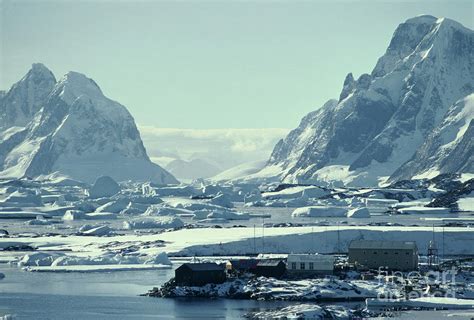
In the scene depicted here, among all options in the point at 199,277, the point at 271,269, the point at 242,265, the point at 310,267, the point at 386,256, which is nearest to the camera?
the point at 199,277

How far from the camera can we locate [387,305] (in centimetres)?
7275

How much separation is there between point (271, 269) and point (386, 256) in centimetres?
999

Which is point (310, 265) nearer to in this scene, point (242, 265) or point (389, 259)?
point (242, 265)

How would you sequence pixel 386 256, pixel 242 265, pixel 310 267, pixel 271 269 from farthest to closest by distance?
pixel 386 256 → pixel 242 265 → pixel 310 267 → pixel 271 269

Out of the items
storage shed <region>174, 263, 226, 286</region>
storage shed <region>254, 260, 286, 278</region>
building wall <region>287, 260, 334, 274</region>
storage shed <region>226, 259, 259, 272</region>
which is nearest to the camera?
storage shed <region>174, 263, 226, 286</region>

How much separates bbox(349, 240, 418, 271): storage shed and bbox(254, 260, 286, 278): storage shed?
6.58m

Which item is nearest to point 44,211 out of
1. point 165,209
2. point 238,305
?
point 165,209

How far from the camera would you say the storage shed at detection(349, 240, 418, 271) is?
3516 inches

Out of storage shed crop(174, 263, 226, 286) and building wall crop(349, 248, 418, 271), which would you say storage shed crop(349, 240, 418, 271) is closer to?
building wall crop(349, 248, 418, 271)

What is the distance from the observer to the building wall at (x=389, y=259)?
89312 millimetres

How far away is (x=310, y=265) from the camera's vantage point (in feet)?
282

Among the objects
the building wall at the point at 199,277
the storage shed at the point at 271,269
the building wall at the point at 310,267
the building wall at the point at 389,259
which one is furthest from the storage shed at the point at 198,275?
the building wall at the point at 389,259

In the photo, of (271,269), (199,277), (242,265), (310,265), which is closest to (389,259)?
(310,265)

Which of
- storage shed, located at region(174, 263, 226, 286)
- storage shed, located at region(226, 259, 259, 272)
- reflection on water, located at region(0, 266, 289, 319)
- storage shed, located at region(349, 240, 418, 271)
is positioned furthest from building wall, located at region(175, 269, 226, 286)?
storage shed, located at region(349, 240, 418, 271)
